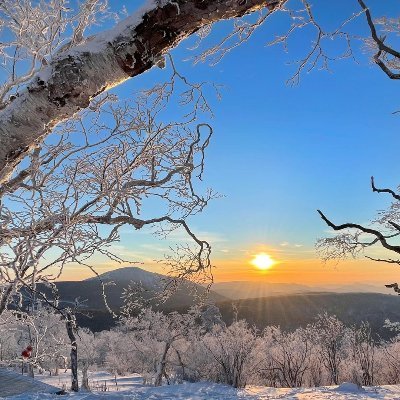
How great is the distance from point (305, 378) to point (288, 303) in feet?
206

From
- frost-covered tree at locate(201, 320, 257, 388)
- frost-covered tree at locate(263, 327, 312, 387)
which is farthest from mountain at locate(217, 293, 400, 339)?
frost-covered tree at locate(201, 320, 257, 388)

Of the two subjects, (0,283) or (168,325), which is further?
(168,325)

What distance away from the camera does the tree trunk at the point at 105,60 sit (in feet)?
5.16

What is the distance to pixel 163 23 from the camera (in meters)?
1.57

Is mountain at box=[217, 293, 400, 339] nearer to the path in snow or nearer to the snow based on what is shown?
the path in snow

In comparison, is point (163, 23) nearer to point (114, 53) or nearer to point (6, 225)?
point (114, 53)

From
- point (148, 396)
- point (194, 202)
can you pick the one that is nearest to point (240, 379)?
point (148, 396)

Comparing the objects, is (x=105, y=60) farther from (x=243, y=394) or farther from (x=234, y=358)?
(x=234, y=358)

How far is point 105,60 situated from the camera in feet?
5.35

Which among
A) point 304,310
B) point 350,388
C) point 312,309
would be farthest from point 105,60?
point 312,309

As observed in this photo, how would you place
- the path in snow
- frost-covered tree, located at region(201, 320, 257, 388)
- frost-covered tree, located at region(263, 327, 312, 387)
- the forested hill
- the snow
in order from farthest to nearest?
the forested hill
frost-covered tree, located at region(263, 327, 312, 387)
frost-covered tree, located at region(201, 320, 257, 388)
the path in snow
the snow

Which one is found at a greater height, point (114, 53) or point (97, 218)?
point (114, 53)

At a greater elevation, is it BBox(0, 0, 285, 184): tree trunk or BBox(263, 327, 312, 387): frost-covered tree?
BBox(0, 0, 285, 184): tree trunk

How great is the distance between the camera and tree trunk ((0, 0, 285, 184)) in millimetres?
1571
